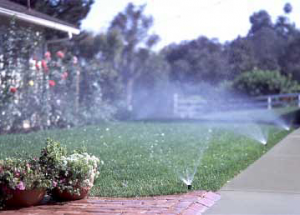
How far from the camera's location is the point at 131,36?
32.1 m

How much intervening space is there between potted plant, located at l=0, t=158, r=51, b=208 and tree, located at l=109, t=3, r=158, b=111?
24.4m

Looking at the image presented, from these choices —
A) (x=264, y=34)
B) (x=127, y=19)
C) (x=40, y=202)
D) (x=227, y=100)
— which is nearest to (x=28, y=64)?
(x=40, y=202)

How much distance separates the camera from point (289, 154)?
1021cm

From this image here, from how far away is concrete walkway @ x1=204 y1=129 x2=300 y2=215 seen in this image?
6086mm

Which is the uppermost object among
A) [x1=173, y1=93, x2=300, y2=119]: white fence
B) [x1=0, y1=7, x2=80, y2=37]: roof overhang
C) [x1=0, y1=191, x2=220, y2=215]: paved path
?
[x1=0, y1=7, x2=80, y2=37]: roof overhang

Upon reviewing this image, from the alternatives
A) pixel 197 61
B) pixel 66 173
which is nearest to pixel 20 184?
pixel 66 173

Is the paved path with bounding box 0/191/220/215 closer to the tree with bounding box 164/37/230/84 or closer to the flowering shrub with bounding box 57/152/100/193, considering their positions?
the flowering shrub with bounding box 57/152/100/193

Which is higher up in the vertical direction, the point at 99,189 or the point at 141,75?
the point at 141,75

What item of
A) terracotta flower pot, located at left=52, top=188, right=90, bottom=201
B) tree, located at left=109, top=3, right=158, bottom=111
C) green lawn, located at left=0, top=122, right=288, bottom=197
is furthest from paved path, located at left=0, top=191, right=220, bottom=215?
tree, located at left=109, top=3, right=158, bottom=111

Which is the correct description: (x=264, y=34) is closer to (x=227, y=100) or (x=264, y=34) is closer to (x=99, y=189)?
(x=227, y=100)

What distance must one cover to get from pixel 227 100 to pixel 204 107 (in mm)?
2091

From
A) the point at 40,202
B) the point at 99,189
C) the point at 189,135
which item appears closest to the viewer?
the point at 40,202

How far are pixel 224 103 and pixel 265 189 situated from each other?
19.2m

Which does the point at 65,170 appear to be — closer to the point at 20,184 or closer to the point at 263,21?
the point at 20,184
